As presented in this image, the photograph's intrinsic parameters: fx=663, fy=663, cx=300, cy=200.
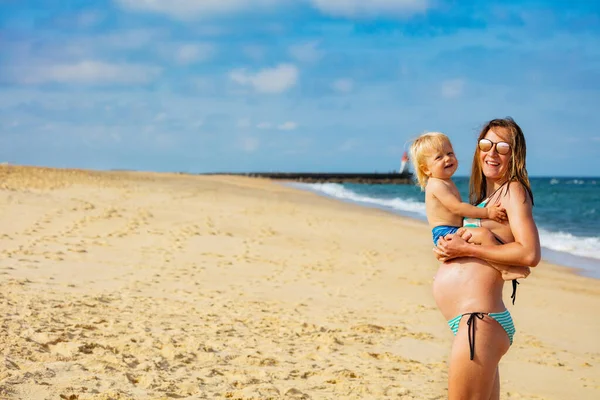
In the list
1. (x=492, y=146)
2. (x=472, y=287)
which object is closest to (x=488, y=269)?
(x=472, y=287)

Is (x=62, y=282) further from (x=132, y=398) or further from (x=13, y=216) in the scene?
(x=13, y=216)

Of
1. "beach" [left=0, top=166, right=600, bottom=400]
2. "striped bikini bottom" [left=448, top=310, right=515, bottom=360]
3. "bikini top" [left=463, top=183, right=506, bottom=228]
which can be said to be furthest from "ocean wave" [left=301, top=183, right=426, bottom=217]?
"striped bikini bottom" [left=448, top=310, right=515, bottom=360]

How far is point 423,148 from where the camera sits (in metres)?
3.34

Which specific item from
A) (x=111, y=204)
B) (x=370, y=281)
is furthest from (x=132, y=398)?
(x=111, y=204)

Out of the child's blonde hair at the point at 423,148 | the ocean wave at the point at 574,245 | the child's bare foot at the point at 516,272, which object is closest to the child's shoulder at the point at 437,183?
the child's blonde hair at the point at 423,148

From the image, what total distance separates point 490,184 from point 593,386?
3.88m

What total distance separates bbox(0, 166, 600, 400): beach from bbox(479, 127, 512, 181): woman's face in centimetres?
268

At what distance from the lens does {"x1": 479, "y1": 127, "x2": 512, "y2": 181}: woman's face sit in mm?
3238

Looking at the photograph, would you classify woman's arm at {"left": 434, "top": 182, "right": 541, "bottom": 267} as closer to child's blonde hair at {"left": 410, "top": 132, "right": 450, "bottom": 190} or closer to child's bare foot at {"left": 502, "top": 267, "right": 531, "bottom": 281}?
child's bare foot at {"left": 502, "top": 267, "right": 531, "bottom": 281}

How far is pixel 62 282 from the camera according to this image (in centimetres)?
863

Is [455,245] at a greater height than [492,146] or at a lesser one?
lesser

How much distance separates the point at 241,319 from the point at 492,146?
488 centimetres

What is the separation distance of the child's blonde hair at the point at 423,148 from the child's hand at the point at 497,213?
396 millimetres

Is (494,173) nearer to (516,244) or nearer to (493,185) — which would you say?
(493,185)
